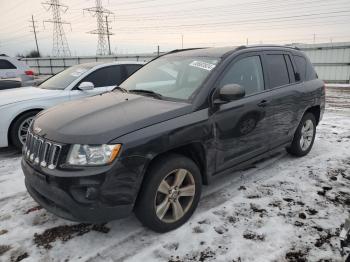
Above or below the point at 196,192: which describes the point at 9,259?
below

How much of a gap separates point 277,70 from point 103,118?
2698 millimetres

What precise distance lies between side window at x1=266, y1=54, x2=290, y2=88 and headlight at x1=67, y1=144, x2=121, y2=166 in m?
2.54

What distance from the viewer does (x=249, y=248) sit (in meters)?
2.71

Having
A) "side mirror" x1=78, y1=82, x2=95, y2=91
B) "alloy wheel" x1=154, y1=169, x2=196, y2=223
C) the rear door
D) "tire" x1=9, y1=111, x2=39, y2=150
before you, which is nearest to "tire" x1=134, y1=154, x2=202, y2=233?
"alloy wheel" x1=154, y1=169, x2=196, y2=223

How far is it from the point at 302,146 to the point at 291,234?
7.92 feet

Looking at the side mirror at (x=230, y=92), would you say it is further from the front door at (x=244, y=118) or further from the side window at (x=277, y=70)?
the side window at (x=277, y=70)

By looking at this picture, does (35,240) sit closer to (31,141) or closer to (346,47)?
(31,141)

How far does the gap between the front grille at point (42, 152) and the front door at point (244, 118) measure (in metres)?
1.60

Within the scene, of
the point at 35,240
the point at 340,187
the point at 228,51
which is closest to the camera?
the point at 35,240

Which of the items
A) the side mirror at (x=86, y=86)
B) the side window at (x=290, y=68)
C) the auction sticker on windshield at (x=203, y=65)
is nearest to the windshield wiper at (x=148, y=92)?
the auction sticker on windshield at (x=203, y=65)

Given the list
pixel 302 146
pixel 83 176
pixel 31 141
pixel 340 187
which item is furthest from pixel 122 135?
pixel 302 146

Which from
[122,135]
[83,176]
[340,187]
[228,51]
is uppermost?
[228,51]

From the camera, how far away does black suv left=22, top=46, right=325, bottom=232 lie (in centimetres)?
248

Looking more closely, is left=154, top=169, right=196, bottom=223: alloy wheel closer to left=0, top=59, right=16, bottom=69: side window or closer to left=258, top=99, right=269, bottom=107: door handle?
left=258, top=99, right=269, bottom=107: door handle
